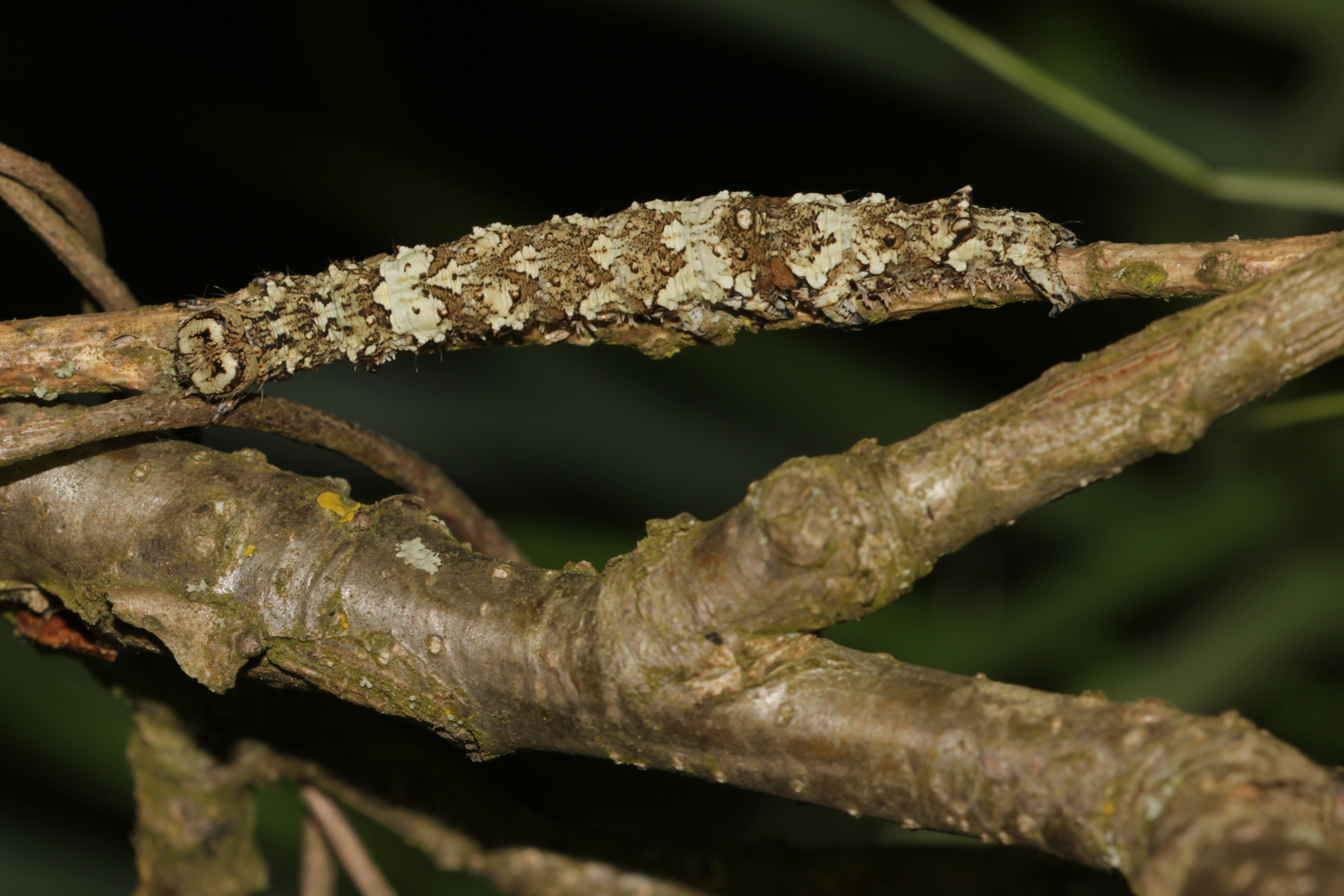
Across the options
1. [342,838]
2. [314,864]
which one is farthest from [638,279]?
[314,864]

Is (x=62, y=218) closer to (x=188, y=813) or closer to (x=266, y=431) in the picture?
(x=266, y=431)

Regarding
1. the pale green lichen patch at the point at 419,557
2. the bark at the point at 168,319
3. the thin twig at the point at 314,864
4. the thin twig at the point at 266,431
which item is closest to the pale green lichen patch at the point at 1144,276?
the bark at the point at 168,319

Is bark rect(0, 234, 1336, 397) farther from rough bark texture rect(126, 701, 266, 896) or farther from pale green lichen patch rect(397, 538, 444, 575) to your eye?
rough bark texture rect(126, 701, 266, 896)

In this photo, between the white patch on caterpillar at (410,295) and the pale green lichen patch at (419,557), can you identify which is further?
the white patch on caterpillar at (410,295)

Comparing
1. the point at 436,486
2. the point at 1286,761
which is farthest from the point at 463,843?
the point at 1286,761

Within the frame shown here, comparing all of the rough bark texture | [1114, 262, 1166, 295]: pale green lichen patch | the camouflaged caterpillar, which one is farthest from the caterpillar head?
[1114, 262, 1166, 295]: pale green lichen patch

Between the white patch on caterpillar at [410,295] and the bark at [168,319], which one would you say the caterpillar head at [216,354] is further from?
the white patch on caterpillar at [410,295]
